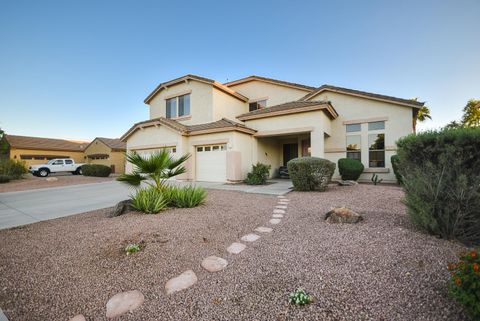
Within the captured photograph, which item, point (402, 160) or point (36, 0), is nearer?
point (402, 160)

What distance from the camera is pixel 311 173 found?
28.5 feet

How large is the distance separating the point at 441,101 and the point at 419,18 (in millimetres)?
7863

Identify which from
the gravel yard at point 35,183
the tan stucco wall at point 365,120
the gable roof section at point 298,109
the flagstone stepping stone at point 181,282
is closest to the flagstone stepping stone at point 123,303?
the flagstone stepping stone at point 181,282

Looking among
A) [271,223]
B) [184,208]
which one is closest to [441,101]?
[271,223]

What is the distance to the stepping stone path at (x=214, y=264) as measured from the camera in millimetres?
2744

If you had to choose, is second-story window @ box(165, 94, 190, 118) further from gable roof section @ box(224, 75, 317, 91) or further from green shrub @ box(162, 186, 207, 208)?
green shrub @ box(162, 186, 207, 208)

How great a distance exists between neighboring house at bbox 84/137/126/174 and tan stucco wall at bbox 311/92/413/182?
2489 centimetres

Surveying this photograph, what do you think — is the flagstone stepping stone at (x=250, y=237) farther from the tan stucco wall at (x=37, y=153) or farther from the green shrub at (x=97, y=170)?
the tan stucco wall at (x=37, y=153)

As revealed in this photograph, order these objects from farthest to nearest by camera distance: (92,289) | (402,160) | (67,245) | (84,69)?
(84,69) → (402,160) → (67,245) → (92,289)

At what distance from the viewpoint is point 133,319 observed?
192cm

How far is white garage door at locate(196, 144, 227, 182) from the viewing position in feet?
40.8

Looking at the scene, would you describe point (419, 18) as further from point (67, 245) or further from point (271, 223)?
point (67, 245)

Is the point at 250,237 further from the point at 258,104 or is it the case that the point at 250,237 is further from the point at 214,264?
the point at 258,104

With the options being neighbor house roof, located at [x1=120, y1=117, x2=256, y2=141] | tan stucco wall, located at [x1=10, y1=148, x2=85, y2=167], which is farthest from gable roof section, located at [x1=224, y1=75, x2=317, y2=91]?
tan stucco wall, located at [x1=10, y1=148, x2=85, y2=167]
